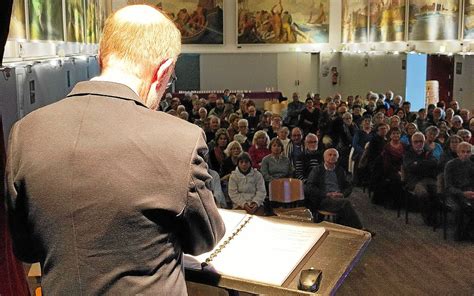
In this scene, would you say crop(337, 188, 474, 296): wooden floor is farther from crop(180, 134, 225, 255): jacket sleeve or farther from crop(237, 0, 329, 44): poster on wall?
crop(237, 0, 329, 44): poster on wall

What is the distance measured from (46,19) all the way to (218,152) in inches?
136

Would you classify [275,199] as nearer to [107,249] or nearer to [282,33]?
[107,249]

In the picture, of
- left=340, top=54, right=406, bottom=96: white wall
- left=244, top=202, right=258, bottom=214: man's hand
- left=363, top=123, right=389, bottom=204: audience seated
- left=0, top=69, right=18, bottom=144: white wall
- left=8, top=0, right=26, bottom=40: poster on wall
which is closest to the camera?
left=0, top=69, right=18, bottom=144: white wall

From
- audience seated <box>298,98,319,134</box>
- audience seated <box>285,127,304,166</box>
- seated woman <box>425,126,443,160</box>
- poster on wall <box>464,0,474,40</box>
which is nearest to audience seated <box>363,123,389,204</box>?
seated woman <box>425,126,443,160</box>

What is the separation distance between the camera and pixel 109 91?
1620 millimetres

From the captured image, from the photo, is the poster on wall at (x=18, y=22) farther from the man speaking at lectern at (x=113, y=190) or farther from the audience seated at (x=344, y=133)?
the audience seated at (x=344, y=133)

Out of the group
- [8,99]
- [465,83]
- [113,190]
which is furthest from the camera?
[465,83]

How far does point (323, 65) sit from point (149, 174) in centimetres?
2586

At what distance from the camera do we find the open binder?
1791 millimetres

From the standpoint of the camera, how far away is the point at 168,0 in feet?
85.5

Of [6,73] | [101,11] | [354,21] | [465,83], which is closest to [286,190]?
[6,73]

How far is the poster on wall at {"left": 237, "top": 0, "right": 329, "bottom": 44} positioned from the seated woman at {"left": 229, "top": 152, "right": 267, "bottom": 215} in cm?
1801

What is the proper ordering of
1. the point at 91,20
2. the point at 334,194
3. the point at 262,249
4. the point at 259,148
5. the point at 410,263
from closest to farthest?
the point at 262,249, the point at 410,263, the point at 334,194, the point at 259,148, the point at 91,20

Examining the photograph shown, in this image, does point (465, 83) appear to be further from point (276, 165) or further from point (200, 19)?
point (200, 19)
